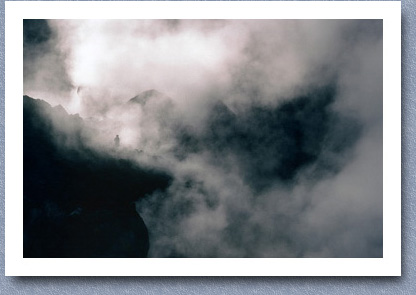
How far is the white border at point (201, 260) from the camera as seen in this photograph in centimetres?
167

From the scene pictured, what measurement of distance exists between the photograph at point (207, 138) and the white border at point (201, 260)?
24mm

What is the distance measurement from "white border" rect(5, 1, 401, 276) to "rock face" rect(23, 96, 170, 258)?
0.05 m

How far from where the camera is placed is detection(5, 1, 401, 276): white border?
1.67 metres

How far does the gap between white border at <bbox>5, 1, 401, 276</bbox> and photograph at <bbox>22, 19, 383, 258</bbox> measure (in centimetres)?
2

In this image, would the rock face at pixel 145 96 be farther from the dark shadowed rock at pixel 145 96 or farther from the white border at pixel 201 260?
the white border at pixel 201 260

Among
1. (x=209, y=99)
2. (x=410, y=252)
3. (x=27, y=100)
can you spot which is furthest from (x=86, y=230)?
(x=410, y=252)

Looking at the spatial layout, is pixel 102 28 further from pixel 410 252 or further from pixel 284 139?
pixel 410 252

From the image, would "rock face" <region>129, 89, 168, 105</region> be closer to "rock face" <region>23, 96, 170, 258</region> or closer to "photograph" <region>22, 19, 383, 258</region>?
"photograph" <region>22, 19, 383, 258</region>

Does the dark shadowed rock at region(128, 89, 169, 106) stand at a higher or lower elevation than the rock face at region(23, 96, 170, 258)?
higher

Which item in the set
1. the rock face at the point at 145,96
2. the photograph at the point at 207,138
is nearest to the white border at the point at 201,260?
the photograph at the point at 207,138

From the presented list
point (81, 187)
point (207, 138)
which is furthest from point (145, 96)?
point (81, 187)

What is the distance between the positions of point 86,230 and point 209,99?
60 centimetres

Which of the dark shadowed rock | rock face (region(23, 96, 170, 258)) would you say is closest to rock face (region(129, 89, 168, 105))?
the dark shadowed rock

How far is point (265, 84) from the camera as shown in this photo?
1.67 m
